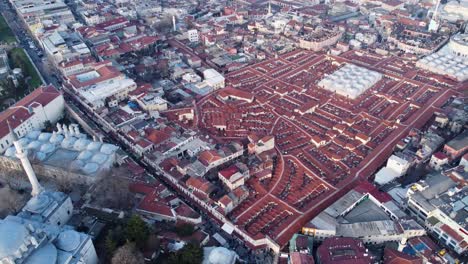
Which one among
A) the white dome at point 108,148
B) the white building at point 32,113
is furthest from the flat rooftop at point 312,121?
the white building at point 32,113

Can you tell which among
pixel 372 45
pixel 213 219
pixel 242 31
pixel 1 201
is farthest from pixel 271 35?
pixel 1 201

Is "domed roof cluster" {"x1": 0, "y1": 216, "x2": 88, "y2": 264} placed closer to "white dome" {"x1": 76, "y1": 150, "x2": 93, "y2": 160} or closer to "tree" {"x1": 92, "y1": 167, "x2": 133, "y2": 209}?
"tree" {"x1": 92, "y1": 167, "x2": 133, "y2": 209}

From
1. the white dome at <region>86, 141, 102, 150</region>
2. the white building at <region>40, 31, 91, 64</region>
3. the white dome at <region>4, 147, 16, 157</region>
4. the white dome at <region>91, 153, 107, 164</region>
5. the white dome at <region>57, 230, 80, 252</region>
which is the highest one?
the white building at <region>40, 31, 91, 64</region>

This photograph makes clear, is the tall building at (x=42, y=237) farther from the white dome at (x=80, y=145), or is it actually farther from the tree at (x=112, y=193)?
the white dome at (x=80, y=145)

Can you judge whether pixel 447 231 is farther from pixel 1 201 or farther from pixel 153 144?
pixel 1 201

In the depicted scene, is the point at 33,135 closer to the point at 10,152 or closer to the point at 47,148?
the point at 10,152

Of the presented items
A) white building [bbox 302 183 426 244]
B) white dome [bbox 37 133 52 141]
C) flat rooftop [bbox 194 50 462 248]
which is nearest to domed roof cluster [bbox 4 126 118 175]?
white dome [bbox 37 133 52 141]
